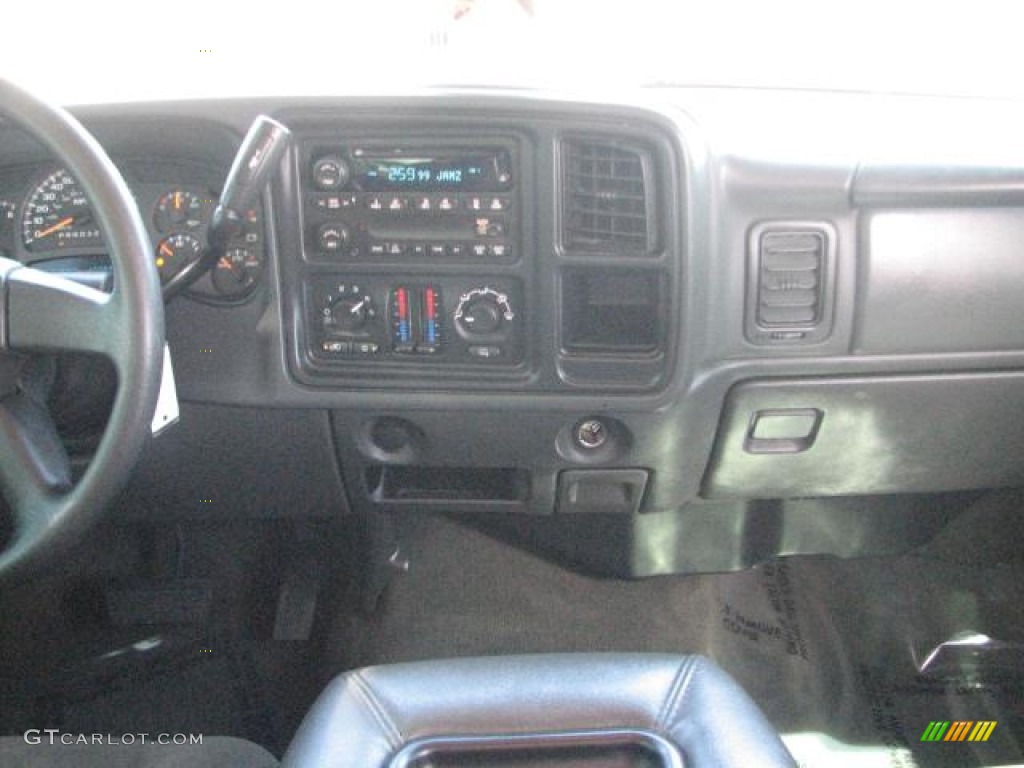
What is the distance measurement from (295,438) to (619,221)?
604mm

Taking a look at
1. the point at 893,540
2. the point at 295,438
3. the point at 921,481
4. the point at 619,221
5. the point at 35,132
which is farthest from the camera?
the point at 893,540

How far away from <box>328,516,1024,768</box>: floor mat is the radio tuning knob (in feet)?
3.05

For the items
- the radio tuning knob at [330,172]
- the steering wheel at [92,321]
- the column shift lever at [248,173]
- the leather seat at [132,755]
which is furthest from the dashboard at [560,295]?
the leather seat at [132,755]

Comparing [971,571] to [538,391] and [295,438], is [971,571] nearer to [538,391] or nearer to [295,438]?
[538,391]

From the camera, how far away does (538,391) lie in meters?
1.53

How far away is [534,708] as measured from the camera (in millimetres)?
1171

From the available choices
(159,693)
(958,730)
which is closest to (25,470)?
(159,693)

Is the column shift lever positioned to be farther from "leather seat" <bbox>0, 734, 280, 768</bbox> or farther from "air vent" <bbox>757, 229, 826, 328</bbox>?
"air vent" <bbox>757, 229, 826, 328</bbox>

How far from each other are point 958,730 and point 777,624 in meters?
0.38

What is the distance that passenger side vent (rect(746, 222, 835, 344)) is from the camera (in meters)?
1.50

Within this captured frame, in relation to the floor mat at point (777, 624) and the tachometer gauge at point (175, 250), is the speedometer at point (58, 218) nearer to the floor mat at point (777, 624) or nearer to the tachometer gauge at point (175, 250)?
the tachometer gauge at point (175, 250)

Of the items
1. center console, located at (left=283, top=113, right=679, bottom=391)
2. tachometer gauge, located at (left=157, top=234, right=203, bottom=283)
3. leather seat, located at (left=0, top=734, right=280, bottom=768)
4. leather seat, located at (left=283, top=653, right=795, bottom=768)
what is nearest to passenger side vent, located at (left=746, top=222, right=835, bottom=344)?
center console, located at (left=283, top=113, right=679, bottom=391)

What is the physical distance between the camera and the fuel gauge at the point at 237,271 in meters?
1.46

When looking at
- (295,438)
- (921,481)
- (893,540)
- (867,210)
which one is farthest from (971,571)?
(295,438)
